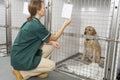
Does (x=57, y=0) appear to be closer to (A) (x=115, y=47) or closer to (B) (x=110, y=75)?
(A) (x=115, y=47)

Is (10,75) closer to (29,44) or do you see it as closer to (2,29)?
(29,44)

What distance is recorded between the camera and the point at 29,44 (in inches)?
61.2

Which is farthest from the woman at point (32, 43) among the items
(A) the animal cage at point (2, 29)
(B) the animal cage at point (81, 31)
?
(A) the animal cage at point (2, 29)

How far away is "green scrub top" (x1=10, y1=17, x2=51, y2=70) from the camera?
1.51 meters

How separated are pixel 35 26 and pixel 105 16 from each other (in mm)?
1261

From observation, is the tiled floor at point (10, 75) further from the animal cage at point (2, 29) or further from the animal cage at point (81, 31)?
the animal cage at point (2, 29)

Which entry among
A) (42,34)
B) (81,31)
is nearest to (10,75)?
(42,34)

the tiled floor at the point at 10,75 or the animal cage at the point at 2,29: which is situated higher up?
the animal cage at the point at 2,29

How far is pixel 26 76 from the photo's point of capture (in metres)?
1.73

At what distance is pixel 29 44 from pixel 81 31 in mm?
1267

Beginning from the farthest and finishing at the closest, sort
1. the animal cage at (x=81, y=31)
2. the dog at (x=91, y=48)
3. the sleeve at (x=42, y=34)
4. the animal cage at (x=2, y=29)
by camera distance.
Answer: the animal cage at (x=2, y=29)
the dog at (x=91, y=48)
the animal cage at (x=81, y=31)
the sleeve at (x=42, y=34)

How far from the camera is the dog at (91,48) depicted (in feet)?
7.35

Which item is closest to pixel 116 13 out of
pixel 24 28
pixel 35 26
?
pixel 35 26

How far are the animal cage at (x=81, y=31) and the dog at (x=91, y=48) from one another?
0.31 ft
